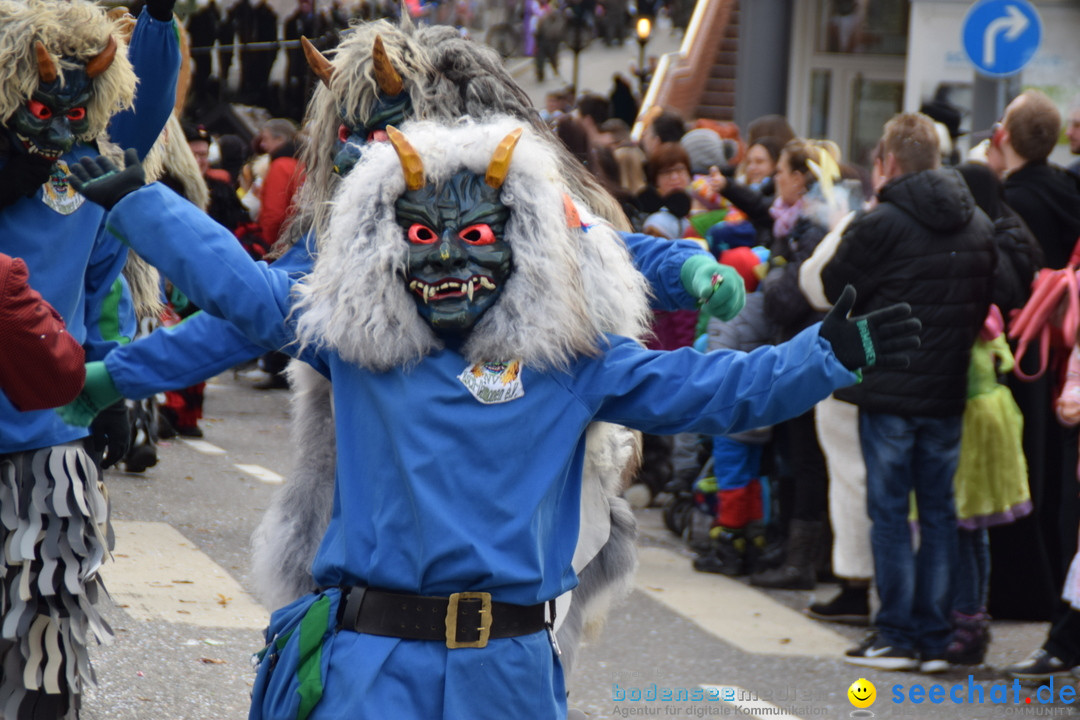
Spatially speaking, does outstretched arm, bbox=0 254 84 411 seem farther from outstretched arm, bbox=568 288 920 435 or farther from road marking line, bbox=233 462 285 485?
road marking line, bbox=233 462 285 485

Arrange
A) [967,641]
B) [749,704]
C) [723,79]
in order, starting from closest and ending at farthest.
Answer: [749,704]
[967,641]
[723,79]

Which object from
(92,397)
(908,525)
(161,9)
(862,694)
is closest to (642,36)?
(908,525)

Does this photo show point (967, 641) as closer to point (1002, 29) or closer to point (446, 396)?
point (1002, 29)

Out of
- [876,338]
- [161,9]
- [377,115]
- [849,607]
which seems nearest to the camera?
[876,338]

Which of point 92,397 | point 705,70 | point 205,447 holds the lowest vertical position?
point 205,447

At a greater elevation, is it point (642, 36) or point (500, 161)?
point (500, 161)

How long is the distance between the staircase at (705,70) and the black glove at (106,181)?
15.8m

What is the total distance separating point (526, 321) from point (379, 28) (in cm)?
110

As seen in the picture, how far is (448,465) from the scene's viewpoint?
266 centimetres

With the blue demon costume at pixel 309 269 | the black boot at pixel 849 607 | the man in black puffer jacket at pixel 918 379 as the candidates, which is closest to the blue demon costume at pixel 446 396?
the blue demon costume at pixel 309 269

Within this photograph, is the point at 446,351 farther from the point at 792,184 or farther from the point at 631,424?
the point at 792,184

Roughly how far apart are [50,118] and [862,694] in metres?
3.37

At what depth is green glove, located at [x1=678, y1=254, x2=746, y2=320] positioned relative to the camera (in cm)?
319

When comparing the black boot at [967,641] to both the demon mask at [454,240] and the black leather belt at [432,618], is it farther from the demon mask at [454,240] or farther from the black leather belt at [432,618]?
the demon mask at [454,240]
